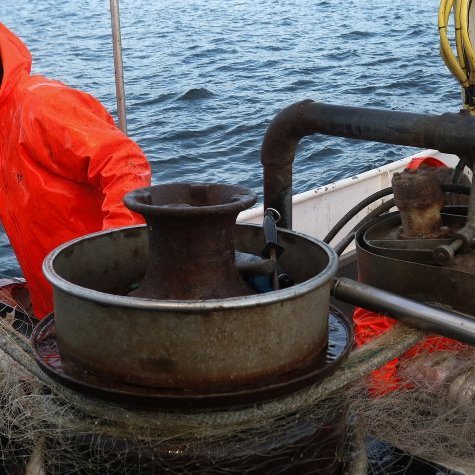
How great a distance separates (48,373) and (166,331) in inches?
12.7

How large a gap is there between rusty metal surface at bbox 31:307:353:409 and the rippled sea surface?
612 cm

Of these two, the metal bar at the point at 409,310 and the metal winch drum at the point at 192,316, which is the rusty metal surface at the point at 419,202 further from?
the metal winch drum at the point at 192,316

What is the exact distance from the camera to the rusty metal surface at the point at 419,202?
2057mm

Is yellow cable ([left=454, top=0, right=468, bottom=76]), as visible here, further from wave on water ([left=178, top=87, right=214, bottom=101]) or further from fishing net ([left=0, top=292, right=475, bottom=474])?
wave on water ([left=178, top=87, right=214, bottom=101])

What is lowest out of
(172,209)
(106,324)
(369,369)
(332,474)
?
(332,474)

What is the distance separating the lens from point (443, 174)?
2746 mm

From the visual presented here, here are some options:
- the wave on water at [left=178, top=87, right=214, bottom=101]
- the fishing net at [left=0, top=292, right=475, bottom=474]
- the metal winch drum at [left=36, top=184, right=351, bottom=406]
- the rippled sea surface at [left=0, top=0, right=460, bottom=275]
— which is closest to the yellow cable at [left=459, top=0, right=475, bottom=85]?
the fishing net at [left=0, top=292, right=475, bottom=474]

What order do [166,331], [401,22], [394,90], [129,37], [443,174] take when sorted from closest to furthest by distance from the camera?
[166,331] < [443,174] < [394,90] < [129,37] < [401,22]

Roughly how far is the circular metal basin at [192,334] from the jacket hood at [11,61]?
1995 millimetres

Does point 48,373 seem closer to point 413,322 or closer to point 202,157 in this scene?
point 413,322

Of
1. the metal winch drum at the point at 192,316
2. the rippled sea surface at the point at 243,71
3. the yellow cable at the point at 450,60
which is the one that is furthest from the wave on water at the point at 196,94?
the metal winch drum at the point at 192,316

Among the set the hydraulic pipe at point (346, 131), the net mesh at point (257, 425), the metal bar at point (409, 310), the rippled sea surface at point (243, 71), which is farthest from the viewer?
the rippled sea surface at point (243, 71)

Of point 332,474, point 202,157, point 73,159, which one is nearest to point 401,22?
point 202,157

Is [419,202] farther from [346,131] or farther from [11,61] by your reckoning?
[11,61]
